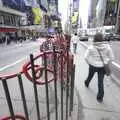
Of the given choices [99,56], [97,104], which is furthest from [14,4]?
[97,104]

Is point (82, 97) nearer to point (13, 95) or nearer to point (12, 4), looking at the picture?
point (13, 95)

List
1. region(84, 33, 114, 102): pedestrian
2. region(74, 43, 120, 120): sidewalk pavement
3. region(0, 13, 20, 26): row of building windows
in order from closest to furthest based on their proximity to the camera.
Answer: region(74, 43, 120, 120): sidewalk pavement → region(84, 33, 114, 102): pedestrian → region(0, 13, 20, 26): row of building windows

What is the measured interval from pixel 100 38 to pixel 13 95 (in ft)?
8.39

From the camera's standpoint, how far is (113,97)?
4840mm

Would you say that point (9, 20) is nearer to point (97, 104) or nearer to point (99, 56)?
point (99, 56)

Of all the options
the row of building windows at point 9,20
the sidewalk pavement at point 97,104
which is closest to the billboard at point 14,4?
the row of building windows at point 9,20

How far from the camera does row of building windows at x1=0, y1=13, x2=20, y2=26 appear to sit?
42888 millimetres

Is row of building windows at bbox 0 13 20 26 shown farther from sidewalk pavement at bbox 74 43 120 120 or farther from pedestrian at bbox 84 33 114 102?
pedestrian at bbox 84 33 114 102

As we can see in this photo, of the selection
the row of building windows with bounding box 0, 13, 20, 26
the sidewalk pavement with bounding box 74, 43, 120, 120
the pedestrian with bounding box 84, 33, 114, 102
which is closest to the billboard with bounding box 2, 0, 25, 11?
the row of building windows with bounding box 0, 13, 20, 26

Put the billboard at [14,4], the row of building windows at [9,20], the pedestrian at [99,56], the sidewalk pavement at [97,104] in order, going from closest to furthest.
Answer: the sidewalk pavement at [97,104]
the pedestrian at [99,56]
the row of building windows at [9,20]
the billboard at [14,4]

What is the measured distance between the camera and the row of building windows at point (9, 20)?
1688 inches

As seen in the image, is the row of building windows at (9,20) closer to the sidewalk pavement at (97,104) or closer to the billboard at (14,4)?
the billboard at (14,4)

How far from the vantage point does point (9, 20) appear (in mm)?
46750

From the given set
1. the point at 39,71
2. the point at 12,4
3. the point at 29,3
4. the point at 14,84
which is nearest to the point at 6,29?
the point at 12,4
